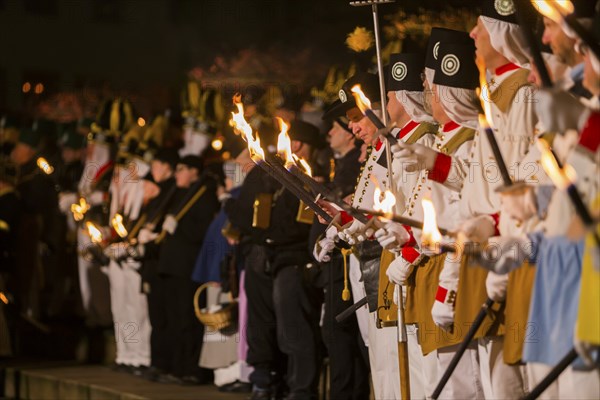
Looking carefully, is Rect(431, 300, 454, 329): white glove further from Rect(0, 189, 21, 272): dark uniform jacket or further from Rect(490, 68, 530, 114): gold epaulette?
Rect(0, 189, 21, 272): dark uniform jacket

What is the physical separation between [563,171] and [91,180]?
9199 millimetres

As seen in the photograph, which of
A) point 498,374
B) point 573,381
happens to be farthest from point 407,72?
point 573,381

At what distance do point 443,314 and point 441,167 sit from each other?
62cm

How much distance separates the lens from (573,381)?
5.11 metres

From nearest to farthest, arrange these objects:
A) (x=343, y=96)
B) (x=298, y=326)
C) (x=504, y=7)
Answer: (x=504, y=7), (x=343, y=96), (x=298, y=326)

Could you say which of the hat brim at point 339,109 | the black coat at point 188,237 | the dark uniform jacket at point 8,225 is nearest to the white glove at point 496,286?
the hat brim at point 339,109

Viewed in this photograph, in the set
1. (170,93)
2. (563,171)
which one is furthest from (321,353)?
(170,93)

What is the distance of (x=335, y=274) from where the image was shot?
8891mm

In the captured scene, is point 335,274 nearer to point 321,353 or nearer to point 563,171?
point 321,353

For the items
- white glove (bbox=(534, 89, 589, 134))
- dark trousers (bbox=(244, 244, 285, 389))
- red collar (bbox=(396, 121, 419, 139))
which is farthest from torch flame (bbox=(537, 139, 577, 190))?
dark trousers (bbox=(244, 244, 285, 389))

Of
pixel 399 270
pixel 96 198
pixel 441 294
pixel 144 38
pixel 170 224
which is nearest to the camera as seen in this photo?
pixel 441 294

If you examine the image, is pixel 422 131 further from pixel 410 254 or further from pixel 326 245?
pixel 326 245

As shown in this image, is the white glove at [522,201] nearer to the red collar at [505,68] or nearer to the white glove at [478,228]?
the white glove at [478,228]

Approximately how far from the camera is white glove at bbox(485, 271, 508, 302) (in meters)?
5.51
